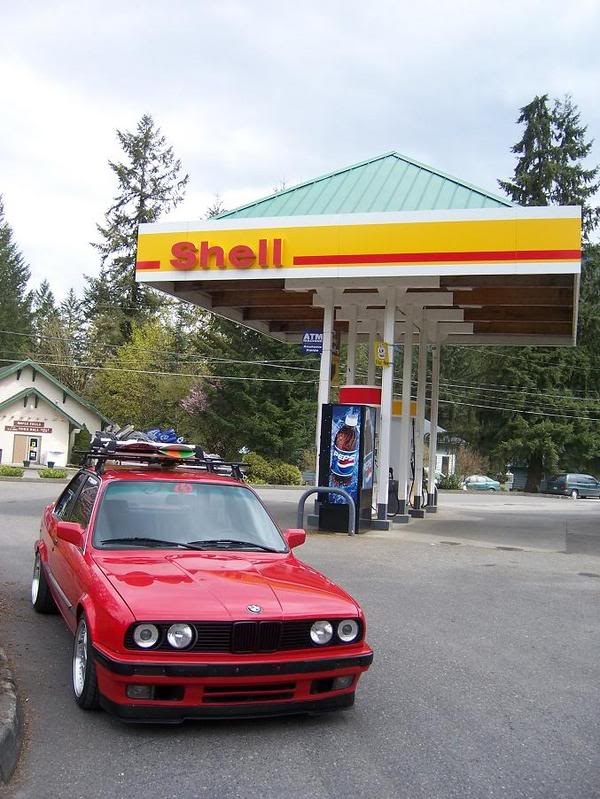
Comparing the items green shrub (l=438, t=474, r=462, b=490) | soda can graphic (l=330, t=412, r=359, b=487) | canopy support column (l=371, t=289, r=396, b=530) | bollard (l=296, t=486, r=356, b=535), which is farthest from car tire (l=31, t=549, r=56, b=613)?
green shrub (l=438, t=474, r=462, b=490)

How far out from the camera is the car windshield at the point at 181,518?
5.48 meters

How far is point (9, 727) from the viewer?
4086 millimetres

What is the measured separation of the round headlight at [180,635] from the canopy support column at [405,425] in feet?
46.4

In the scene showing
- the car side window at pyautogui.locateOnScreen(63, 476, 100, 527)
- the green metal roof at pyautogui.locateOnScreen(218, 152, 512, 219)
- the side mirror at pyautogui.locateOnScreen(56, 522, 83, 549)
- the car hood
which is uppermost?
the green metal roof at pyautogui.locateOnScreen(218, 152, 512, 219)

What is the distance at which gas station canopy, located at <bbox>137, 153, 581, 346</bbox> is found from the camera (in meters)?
14.9

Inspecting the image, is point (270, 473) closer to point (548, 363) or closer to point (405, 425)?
point (405, 425)

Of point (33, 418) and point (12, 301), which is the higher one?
point (12, 301)

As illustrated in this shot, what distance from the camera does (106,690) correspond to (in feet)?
14.4

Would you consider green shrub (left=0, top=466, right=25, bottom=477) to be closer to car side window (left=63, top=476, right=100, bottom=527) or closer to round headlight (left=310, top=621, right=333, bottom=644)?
car side window (left=63, top=476, right=100, bottom=527)

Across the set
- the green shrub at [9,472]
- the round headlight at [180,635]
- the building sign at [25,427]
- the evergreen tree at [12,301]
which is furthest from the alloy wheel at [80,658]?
the evergreen tree at [12,301]

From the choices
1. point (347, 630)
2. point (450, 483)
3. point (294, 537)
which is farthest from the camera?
point (450, 483)

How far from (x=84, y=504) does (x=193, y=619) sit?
2175 millimetres

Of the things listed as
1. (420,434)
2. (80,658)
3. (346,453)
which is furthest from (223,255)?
(80,658)

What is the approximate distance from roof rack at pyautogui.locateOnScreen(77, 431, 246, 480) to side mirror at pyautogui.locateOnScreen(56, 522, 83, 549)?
3.00 feet
